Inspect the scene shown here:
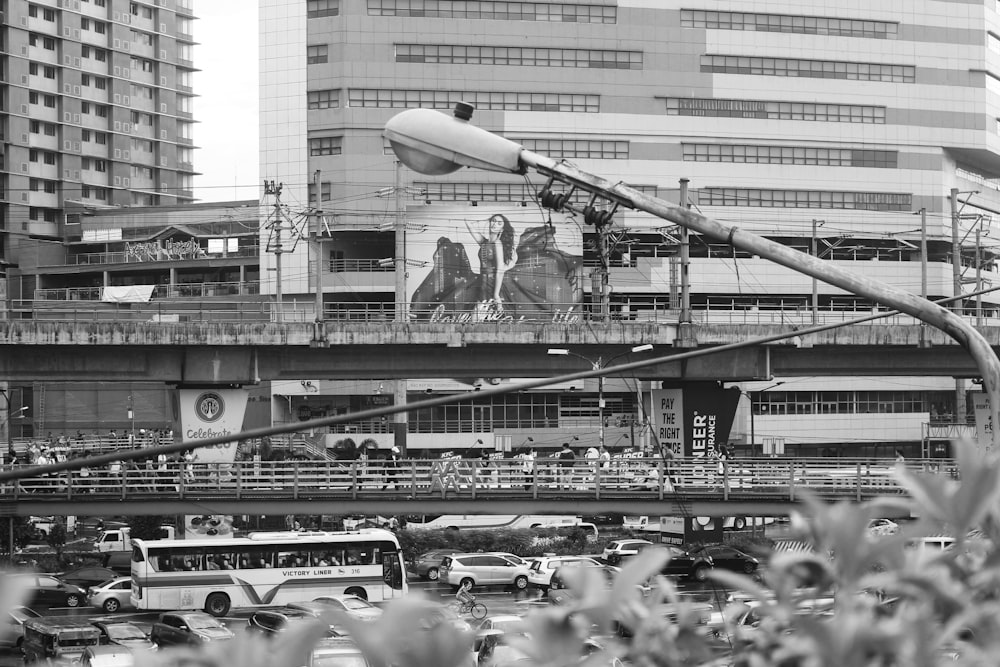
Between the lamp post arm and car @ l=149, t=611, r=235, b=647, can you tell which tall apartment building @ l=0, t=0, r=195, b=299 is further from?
the lamp post arm

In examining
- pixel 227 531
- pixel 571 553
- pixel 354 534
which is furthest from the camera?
pixel 571 553

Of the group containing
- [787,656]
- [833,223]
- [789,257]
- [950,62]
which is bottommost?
[787,656]

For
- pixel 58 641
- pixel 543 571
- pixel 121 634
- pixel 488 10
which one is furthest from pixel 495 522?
pixel 488 10

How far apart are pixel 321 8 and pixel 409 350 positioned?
33816mm

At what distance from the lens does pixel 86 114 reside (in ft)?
324

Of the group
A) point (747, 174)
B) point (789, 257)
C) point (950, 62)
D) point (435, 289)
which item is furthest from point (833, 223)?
point (789, 257)

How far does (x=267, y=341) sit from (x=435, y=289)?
2432 centimetres

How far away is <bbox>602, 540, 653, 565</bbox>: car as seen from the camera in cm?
3497

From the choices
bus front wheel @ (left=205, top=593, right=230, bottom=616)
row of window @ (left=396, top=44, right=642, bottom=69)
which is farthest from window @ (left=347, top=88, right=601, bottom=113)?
bus front wheel @ (left=205, top=593, right=230, bottom=616)

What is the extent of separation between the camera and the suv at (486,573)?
34031mm

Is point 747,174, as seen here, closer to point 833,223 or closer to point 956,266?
point 833,223

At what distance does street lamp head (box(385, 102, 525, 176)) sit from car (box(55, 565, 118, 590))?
28284 millimetres

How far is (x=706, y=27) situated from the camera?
70000 millimetres

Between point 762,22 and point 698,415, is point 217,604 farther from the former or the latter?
point 762,22
